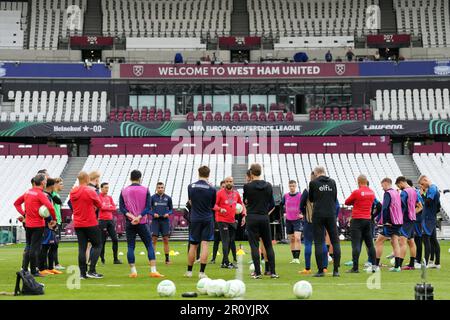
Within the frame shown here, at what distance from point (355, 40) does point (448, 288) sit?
44.0m

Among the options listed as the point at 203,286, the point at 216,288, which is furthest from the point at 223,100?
the point at 216,288

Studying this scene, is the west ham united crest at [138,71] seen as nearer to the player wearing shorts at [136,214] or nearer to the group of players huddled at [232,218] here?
the group of players huddled at [232,218]

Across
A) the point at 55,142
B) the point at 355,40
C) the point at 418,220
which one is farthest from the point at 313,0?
the point at 418,220

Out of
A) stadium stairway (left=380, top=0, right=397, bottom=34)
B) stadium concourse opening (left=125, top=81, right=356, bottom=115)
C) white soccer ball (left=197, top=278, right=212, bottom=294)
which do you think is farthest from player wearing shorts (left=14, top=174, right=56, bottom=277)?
stadium stairway (left=380, top=0, right=397, bottom=34)

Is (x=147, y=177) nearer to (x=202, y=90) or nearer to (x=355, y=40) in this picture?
(x=202, y=90)

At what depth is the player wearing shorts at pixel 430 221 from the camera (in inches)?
655

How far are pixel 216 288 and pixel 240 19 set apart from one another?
49.1 metres

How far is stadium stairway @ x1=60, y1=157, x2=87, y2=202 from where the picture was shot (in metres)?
42.4

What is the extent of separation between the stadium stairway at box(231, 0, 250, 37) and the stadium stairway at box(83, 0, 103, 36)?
32.2ft

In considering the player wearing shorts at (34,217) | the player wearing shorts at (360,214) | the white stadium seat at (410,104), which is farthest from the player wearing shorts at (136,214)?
the white stadium seat at (410,104)

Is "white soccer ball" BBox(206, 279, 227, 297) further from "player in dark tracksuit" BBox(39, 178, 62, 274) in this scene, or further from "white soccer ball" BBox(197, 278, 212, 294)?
"player in dark tracksuit" BBox(39, 178, 62, 274)

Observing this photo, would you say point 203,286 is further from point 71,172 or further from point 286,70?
point 286,70

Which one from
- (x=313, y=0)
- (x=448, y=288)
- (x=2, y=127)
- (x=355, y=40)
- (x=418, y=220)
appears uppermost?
(x=313, y=0)

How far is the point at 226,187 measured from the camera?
15211 millimetres
